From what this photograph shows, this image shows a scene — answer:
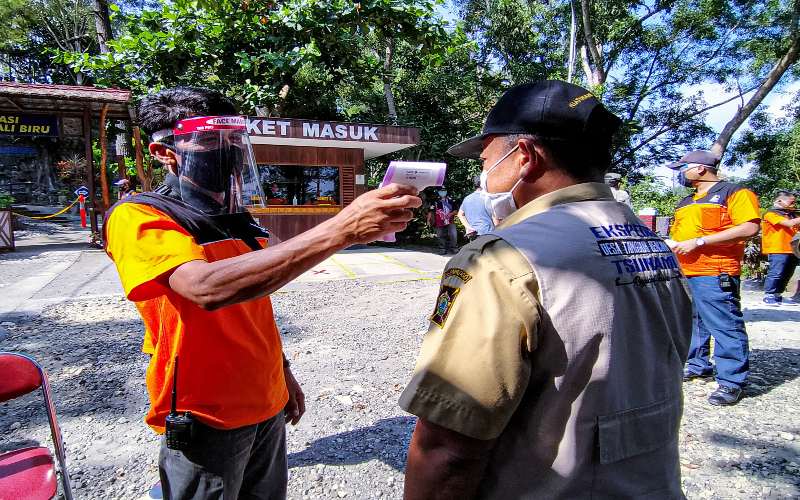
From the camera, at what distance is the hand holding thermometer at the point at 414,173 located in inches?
51.3

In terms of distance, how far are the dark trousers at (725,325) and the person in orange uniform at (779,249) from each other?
13.9 feet

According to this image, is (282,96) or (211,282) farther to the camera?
(282,96)

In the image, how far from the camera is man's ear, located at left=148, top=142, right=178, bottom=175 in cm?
175

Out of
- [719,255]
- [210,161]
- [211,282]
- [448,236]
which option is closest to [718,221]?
[719,255]

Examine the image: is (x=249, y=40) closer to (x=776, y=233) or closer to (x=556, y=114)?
(x=556, y=114)

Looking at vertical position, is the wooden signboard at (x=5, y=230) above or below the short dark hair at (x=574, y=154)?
below

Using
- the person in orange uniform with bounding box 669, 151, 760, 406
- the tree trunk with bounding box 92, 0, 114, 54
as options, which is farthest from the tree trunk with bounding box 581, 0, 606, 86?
the person in orange uniform with bounding box 669, 151, 760, 406

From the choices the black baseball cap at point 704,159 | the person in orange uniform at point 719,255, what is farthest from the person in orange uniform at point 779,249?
the black baseball cap at point 704,159

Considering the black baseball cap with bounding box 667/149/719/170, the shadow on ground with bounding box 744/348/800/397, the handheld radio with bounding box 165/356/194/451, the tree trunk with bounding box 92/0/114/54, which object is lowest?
the shadow on ground with bounding box 744/348/800/397

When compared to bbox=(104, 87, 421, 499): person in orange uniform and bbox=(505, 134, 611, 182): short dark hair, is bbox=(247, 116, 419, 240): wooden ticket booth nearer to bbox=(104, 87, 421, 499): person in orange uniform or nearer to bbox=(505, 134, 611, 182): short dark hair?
bbox=(104, 87, 421, 499): person in orange uniform

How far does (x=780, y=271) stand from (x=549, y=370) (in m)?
8.29

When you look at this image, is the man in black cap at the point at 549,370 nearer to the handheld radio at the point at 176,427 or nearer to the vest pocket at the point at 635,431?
the vest pocket at the point at 635,431

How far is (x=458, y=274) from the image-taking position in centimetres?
105

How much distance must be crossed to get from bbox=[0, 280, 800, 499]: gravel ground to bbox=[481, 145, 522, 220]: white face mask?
2.09 metres
